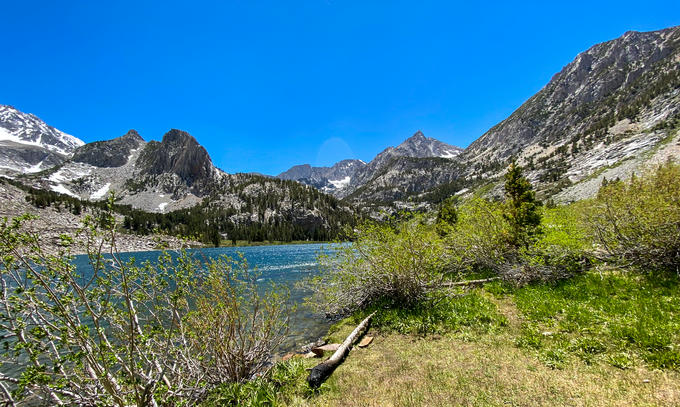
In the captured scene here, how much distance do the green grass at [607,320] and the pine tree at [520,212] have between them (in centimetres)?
558

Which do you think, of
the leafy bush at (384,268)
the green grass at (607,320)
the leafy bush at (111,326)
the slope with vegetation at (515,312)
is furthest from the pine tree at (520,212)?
the leafy bush at (111,326)

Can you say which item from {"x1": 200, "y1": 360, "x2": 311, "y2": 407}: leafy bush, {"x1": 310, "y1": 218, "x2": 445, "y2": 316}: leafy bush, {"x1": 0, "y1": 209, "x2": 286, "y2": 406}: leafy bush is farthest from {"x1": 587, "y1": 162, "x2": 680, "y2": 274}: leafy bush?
{"x1": 0, "y1": 209, "x2": 286, "y2": 406}: leafy bush

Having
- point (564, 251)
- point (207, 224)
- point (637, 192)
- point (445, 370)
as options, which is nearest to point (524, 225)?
point (564, 251)

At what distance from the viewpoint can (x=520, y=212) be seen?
2361 cm

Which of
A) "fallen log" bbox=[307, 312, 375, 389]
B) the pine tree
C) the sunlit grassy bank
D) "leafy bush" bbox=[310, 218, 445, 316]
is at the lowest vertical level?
"fallen log" bbox=[307, 312, 375, 389]

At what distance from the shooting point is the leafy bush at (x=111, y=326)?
4.88m

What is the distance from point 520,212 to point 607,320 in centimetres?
1626

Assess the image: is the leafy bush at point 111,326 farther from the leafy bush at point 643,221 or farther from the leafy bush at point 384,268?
the leafy bush at point 643,221

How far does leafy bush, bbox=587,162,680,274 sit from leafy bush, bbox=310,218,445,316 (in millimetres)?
8542

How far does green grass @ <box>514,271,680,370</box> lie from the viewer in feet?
23.9

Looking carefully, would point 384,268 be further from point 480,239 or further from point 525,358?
point 480,239

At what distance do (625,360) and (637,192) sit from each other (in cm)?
1172

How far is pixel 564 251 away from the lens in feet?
50.6

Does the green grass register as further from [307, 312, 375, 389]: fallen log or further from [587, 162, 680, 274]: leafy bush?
[307, 312, 375, 389]: fallen log
